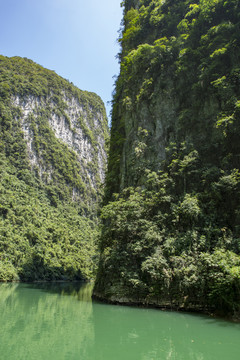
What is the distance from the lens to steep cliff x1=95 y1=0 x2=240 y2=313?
13.3 m

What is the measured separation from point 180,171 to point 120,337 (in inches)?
419

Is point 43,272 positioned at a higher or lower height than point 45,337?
lower

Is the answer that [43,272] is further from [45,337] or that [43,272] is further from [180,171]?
[45,337]

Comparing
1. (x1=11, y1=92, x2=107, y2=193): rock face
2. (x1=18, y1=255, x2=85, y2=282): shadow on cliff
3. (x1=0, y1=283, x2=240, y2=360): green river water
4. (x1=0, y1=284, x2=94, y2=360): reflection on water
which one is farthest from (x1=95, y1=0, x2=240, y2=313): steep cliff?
(x1=11, y1=92, x2=107, y2=193): rock face

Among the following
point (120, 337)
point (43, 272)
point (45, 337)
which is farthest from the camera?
point (43, 272)

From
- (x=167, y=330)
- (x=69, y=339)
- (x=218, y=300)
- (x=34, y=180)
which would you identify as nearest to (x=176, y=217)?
(x=218, y=300)

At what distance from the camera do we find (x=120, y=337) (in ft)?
25.6

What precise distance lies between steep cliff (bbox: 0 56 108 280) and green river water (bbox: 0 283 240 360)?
32.3 metres

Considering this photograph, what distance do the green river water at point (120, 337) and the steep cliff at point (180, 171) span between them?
7.44 ft

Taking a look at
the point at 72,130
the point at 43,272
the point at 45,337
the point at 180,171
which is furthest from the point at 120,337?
the point at 72,130

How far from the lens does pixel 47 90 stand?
9762 cm

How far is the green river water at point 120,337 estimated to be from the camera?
6.21 meters

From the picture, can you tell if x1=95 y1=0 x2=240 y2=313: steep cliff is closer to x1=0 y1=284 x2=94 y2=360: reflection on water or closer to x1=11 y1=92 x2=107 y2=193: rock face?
x1=0 y1=284 x2=94 y2=360: reflection on water

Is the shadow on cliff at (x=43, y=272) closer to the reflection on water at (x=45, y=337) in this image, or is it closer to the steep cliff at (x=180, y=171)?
the steep cliff at (x=180, y=171)
